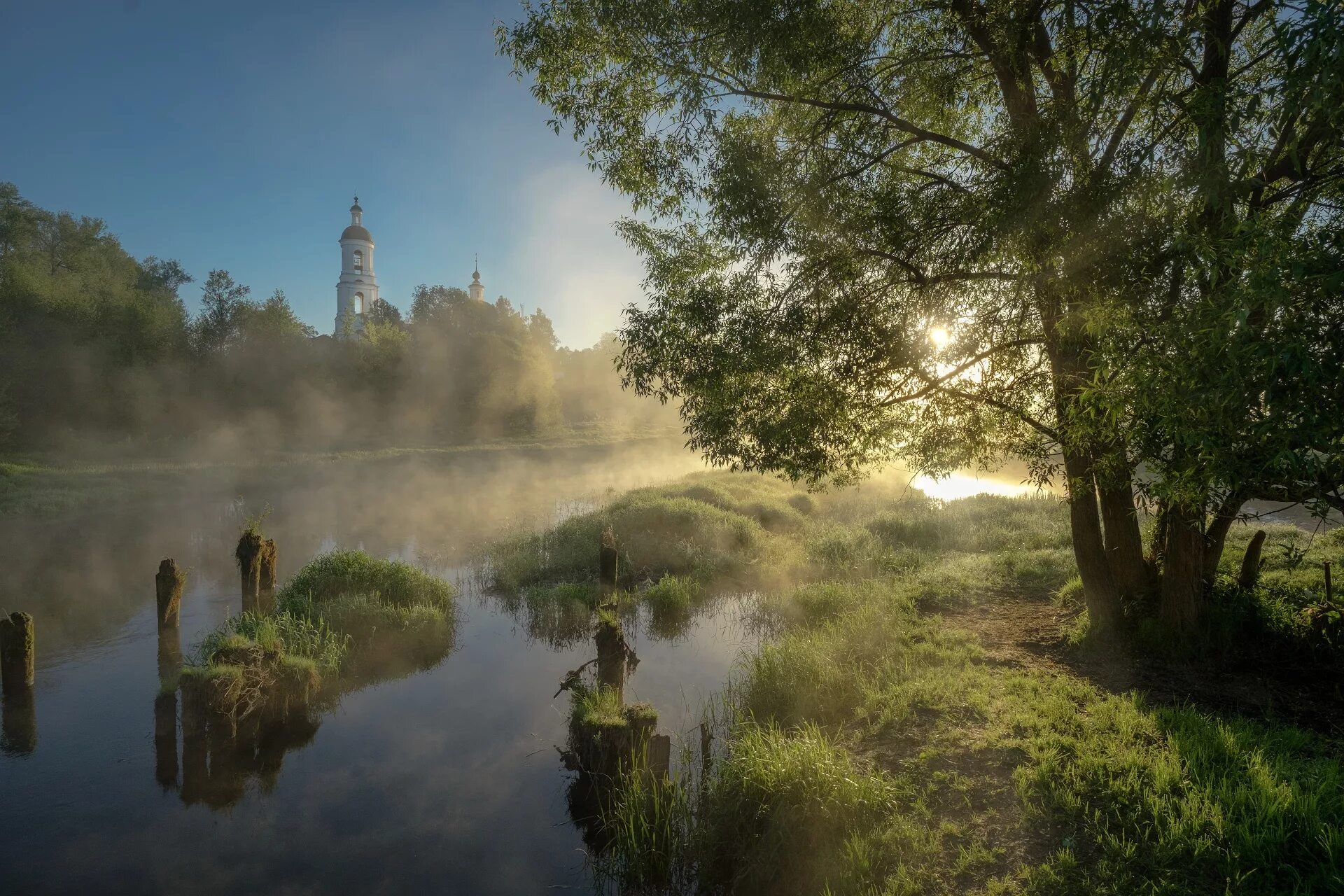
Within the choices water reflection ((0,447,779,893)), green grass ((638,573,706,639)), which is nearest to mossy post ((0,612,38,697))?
water reflection ((0,447,779,893))

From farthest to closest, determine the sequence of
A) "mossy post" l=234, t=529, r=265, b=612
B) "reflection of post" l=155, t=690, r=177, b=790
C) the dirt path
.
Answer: "mossy post" l=234, t=529, r=265, b=612, "reflection of post" l=155, t=690, r=177, b=790, the dirt path

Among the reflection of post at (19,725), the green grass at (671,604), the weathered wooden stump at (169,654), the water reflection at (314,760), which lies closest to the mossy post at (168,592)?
the weathered wooden stump at (169,654)

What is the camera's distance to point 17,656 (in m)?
9.78

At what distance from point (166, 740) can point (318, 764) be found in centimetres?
222

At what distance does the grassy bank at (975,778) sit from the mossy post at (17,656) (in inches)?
356

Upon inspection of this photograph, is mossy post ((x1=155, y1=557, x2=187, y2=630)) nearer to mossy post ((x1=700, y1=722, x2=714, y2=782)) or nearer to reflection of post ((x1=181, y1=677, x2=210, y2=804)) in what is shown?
reflection of post ((x1=181, y1=677, x2=210, y2=804))

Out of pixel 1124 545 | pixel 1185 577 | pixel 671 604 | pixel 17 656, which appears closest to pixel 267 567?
pixel 17 656

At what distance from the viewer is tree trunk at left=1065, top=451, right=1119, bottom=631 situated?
9.10 meters

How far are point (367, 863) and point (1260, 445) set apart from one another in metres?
8.64

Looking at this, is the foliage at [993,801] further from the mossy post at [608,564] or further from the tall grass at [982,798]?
the mossy post at [608,564]

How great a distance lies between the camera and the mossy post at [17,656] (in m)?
9.75

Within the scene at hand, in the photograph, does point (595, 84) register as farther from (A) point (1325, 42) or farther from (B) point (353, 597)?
(B) point (353, 597)

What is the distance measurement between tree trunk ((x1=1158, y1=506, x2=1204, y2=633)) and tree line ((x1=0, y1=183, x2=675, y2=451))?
26860mm

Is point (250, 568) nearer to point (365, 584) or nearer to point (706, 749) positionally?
point (365, 584)
